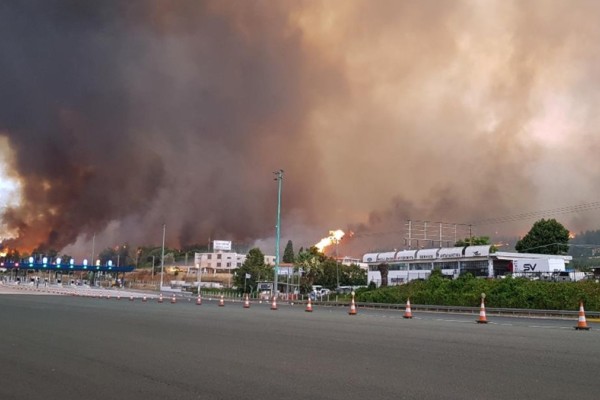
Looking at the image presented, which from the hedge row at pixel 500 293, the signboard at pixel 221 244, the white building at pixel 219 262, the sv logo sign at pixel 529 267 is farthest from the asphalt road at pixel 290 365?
the white building at pixel 219 262

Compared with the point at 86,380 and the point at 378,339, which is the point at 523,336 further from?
the point at 86,380

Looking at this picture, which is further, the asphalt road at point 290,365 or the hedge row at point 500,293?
the hedge row at point 500,293

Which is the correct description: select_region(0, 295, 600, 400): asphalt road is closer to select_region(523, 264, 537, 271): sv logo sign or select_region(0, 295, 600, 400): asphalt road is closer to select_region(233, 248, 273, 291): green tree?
select_region(523, 264, 537, 271): sv logo sign

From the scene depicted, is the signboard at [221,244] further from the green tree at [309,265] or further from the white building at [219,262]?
the green tree at [309,265]

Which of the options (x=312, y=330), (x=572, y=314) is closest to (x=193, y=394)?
Result: (x=312, y=330)

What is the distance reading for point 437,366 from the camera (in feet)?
30.0

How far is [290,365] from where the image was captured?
9.18m

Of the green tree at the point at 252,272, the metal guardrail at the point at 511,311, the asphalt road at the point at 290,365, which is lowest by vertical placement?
the metal guardrail at the point at 511,311

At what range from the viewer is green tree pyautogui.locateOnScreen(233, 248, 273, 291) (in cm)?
10083

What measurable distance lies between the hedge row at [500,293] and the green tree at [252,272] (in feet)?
144

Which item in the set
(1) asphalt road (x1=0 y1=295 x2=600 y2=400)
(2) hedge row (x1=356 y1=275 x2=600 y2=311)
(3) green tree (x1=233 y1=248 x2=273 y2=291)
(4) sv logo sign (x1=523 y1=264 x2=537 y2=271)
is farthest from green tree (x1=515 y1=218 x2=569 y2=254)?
(1) asphalt road (x1=0 y1=295 x2=600 y2=400)

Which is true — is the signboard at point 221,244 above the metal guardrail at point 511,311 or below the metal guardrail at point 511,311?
above

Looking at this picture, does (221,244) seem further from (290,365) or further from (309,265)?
(290,365)

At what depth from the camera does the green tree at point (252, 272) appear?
10083cm
